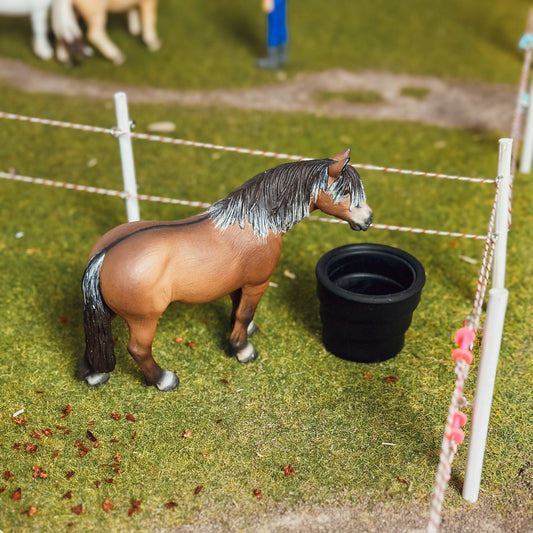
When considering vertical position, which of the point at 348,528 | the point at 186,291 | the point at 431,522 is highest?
the point at 186,291

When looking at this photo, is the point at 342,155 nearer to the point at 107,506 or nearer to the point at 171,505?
Answer: the point at 171,505

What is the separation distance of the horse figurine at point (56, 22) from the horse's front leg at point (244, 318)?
4.99 m

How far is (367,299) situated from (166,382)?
47.9 inches

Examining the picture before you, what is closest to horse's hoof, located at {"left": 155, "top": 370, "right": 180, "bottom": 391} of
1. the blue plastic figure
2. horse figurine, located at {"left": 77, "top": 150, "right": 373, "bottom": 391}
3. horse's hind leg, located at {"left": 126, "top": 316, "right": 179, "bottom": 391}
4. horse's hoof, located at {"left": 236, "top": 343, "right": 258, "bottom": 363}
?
horse's hind leg, located at {"left": 126, "top": 316, "right": 179, "bottom": 391}

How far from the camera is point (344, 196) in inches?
153

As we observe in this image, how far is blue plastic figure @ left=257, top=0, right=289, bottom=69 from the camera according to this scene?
8.12 m

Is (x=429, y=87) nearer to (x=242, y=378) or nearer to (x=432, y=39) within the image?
(x=432, y=39)

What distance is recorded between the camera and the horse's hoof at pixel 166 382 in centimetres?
420

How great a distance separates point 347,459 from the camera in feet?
12.5

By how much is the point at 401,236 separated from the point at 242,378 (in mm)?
2035

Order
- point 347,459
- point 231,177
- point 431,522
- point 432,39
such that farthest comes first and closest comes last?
point 432,39
point 231,177
point 347,459
point 431,522

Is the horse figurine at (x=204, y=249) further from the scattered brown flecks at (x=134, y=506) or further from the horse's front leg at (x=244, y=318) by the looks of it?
the scattered brown flecks at (x=134, y=506)

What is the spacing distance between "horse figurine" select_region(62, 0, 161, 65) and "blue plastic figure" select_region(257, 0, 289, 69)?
1.34 metres

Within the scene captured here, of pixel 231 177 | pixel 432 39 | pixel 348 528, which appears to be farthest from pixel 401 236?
pixel 432 39
